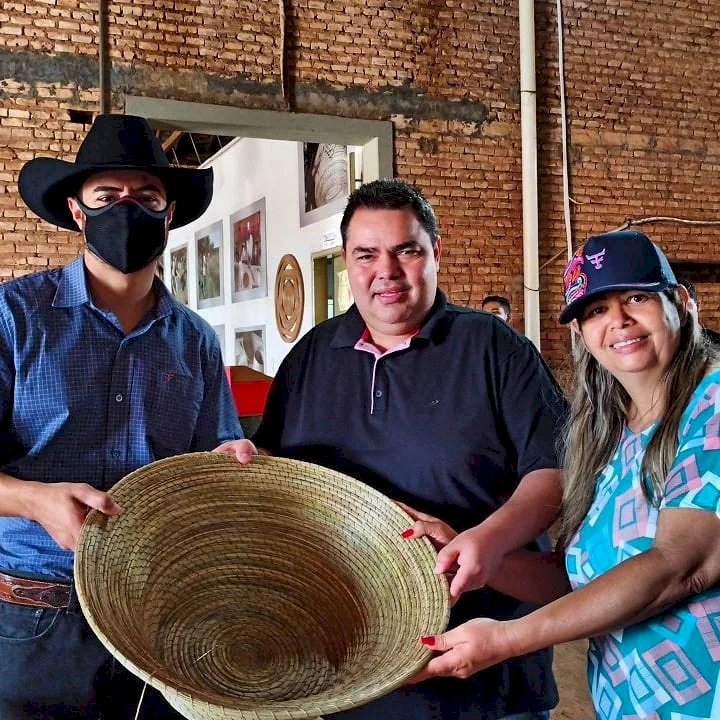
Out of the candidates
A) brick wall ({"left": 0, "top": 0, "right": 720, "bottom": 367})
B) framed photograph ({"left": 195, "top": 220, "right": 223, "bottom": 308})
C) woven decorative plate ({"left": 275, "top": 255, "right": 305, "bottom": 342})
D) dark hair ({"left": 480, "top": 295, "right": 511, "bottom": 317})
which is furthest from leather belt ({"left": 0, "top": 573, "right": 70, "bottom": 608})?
framed photograph ({"left": 195, "top": 220, "right": 223, "bottom": 308})

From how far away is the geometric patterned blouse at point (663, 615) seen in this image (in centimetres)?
106

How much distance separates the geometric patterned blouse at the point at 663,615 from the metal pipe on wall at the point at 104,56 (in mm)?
3972

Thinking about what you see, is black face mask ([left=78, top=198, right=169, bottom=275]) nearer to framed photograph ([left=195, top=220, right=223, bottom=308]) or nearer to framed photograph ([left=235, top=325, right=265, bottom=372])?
framed photograph ([left=235, top=325, right=265, bottom=372])

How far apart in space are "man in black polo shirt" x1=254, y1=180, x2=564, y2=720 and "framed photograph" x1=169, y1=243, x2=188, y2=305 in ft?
33.9

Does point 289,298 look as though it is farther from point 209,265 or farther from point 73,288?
point 73,288

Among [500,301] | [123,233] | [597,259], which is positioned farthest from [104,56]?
[597,259]

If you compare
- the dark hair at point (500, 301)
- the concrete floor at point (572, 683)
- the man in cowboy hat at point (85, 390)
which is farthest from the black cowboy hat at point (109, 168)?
the dark hair at point (500, 301)

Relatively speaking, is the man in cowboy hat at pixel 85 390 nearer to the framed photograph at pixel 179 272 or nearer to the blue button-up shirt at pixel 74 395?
the blue button-up shirt at pixel 74 395

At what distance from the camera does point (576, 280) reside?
1284 millimetres

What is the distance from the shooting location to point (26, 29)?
4199mm

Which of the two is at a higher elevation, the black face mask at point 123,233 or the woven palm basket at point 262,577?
the black face mask at point 123,233

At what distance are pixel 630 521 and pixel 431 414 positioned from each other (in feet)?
1.41

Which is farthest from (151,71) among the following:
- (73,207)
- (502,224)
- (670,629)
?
(670,629)

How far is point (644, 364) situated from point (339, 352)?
0.63 m
